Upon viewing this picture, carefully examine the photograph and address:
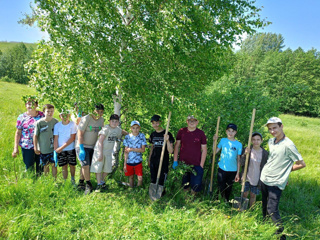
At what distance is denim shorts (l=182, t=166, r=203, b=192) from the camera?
4707mm

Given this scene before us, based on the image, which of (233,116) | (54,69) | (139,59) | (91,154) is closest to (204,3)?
(139,59)

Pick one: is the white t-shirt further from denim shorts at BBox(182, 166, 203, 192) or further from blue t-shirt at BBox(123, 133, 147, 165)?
denim shorts at BBox(182, 166, 203, 192)

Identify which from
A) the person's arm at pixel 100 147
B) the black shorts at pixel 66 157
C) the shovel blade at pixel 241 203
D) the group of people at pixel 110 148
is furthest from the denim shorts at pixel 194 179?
the black shorts at pixel 66 157

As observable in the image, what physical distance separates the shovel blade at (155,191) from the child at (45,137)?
2522 millimetres

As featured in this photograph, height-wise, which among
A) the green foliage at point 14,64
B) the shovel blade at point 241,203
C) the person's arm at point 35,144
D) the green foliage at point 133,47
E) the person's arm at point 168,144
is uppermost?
the green foliage at point 14,64

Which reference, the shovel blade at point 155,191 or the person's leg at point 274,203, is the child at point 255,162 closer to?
the person's leg at point 274,203

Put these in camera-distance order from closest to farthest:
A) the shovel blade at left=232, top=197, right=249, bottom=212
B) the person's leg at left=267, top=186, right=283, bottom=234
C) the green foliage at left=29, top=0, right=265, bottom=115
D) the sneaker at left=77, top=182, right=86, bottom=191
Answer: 1. the person's leg at left=267, top=186, right=283, bottom=234
2. the green foliage at left=29, top=0, right=265, bottom=115
3. the shovel blade at left=232, top=197, right=249, bottom=212
4. the sneaker at left=77, top=182, right=86, bottom=191

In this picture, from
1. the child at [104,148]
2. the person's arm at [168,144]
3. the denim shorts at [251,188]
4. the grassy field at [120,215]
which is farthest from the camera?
the child at [104,148]

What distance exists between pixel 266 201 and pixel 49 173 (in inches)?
194

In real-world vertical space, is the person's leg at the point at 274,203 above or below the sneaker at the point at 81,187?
above

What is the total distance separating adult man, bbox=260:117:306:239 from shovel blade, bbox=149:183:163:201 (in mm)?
2144

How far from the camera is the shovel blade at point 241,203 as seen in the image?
4.31m

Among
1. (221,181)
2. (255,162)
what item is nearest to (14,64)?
(221,181)

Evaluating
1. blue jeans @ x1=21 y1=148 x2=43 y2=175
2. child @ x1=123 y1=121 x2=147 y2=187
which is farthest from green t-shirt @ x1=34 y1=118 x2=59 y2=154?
child @ x1=123 y1=121 x2=147 y2=187
